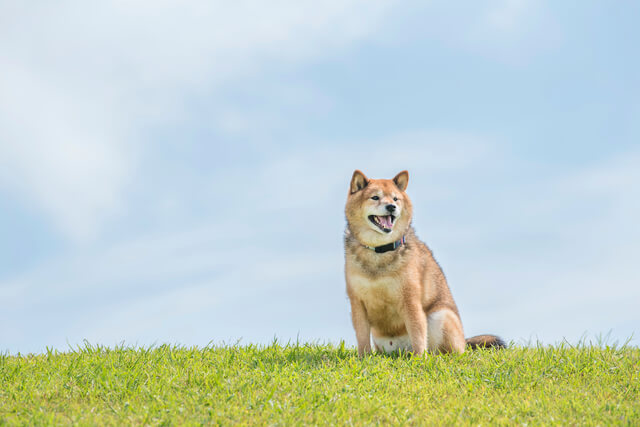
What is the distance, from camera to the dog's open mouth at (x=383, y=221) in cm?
754

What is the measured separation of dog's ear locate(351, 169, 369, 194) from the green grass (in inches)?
80.9

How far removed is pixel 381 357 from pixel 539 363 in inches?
75.2

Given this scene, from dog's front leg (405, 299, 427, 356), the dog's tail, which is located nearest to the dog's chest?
dog's front leg (405, 299, 427, 356)

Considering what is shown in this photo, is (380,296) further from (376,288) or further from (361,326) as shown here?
(361,326)

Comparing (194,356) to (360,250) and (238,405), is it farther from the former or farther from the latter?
(360,250)

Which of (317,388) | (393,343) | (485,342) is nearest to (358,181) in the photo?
(393,343)

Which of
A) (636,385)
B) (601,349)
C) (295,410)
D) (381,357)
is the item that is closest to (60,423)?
(295,410)

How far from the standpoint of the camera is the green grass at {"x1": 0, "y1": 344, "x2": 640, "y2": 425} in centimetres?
597

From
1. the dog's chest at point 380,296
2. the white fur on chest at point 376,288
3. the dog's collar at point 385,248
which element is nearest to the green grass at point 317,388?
the dog's chest at point 380,296

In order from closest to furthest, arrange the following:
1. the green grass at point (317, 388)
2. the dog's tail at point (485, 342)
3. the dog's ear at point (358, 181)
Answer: the green grass at point (317, 388), the dog's ear at point (358, 181), the dog's tail at point (485, 342)

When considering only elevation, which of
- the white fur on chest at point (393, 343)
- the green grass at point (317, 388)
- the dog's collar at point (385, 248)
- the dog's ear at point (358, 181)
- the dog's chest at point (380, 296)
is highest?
the dog's ear at point (358, 181)

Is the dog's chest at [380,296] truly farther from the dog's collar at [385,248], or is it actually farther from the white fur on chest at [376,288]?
the dog's collar at [385,248]

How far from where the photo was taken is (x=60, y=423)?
576 centimetres

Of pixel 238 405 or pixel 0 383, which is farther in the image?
pixel 0 383
